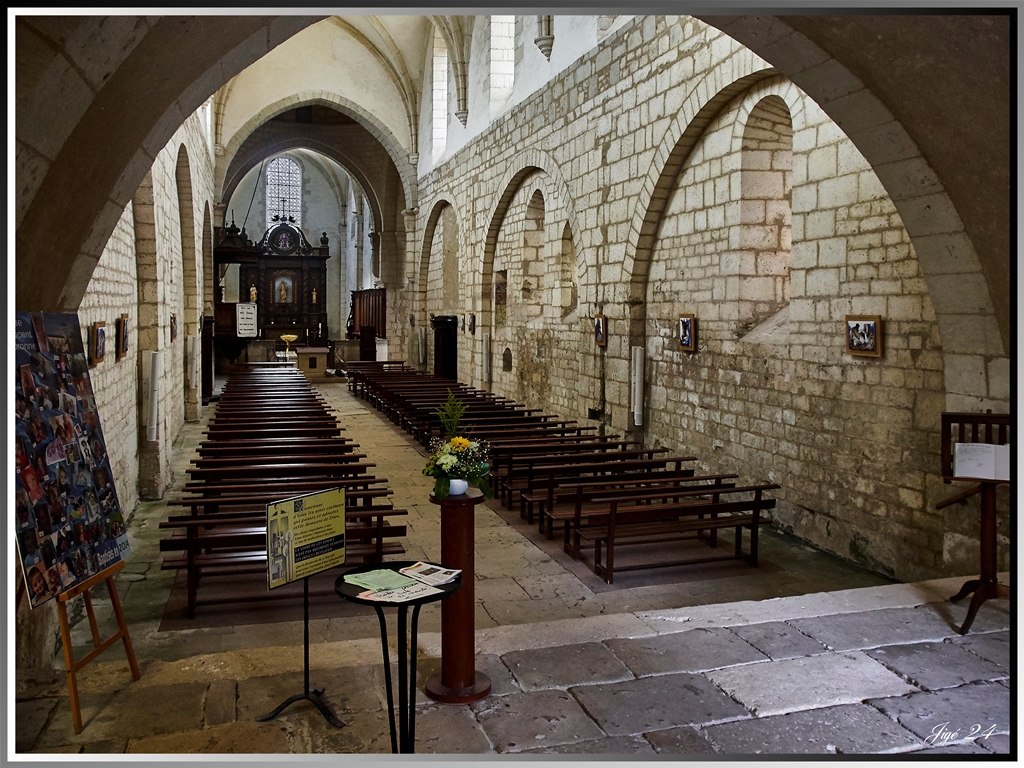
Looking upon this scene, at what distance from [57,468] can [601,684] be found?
225 centimetres

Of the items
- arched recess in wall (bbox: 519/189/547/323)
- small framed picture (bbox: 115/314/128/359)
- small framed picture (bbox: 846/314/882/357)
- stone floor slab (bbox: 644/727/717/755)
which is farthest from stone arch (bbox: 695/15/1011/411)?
arched recess in wall (bbox: 519/189/547/323)

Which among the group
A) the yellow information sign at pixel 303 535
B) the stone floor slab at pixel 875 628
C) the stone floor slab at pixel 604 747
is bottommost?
the stone floor slab at pixel 604 747

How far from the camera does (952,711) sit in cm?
314

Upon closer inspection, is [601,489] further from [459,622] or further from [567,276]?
[567,276]

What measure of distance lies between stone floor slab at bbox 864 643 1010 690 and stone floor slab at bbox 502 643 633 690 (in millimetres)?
1179

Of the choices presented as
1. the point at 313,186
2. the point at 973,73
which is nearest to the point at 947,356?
the point at 973,73

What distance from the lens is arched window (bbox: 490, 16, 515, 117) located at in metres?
14.0

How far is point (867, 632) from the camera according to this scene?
3912mm

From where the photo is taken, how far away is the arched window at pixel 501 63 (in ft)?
45.9

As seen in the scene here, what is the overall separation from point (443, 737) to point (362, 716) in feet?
1.13

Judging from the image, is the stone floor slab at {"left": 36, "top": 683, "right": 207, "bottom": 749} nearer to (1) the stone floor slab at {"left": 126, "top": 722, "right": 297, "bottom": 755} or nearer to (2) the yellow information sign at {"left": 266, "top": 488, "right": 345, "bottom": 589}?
(1) the stone floor slab at {"left": 126, "top": 722, "right": 297, "bottom": 755}

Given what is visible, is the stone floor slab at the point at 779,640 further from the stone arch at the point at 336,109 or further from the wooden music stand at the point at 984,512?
the stone arch at the point at 336,109

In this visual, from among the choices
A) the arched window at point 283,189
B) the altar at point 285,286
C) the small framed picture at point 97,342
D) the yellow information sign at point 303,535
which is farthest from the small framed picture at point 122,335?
the arched window at point 283,189

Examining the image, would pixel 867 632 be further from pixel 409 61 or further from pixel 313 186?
pixel 313 186
